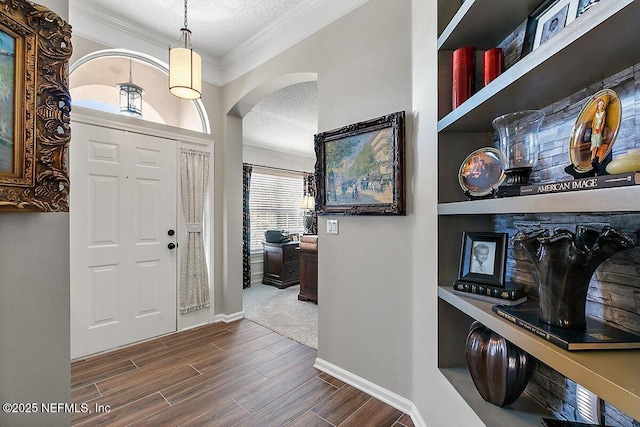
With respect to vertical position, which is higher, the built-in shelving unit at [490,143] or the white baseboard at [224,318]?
the built-in shelving unit at [490,143]

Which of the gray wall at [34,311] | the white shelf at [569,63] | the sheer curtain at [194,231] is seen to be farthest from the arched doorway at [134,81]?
the white shelf at [569,63]

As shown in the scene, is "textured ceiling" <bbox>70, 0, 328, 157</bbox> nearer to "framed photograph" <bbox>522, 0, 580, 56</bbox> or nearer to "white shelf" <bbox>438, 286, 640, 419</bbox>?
"framed photograph" <bbox>522, 0, 580, 56</bbox>

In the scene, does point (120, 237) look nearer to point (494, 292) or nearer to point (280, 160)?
point (494, 292)

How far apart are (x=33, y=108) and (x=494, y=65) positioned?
178cm

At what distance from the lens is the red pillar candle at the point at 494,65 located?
47.6 inches

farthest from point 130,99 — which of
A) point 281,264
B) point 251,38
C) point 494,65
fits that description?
point 281,264

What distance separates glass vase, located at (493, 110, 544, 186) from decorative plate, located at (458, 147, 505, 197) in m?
0.11

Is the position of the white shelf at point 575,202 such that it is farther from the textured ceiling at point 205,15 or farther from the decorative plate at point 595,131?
the textured ceiling at point 205,15

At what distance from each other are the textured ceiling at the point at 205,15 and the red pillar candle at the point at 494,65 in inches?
71.8

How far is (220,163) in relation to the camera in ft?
11.1

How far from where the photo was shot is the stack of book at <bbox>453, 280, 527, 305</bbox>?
3.76ft

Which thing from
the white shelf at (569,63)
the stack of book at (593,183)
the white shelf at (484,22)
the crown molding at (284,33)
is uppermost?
the crown molding at (284,33)

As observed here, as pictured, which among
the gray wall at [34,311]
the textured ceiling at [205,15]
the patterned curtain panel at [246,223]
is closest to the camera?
the gray wall at [34,311]

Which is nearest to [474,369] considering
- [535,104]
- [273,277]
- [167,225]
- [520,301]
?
[520,301]
